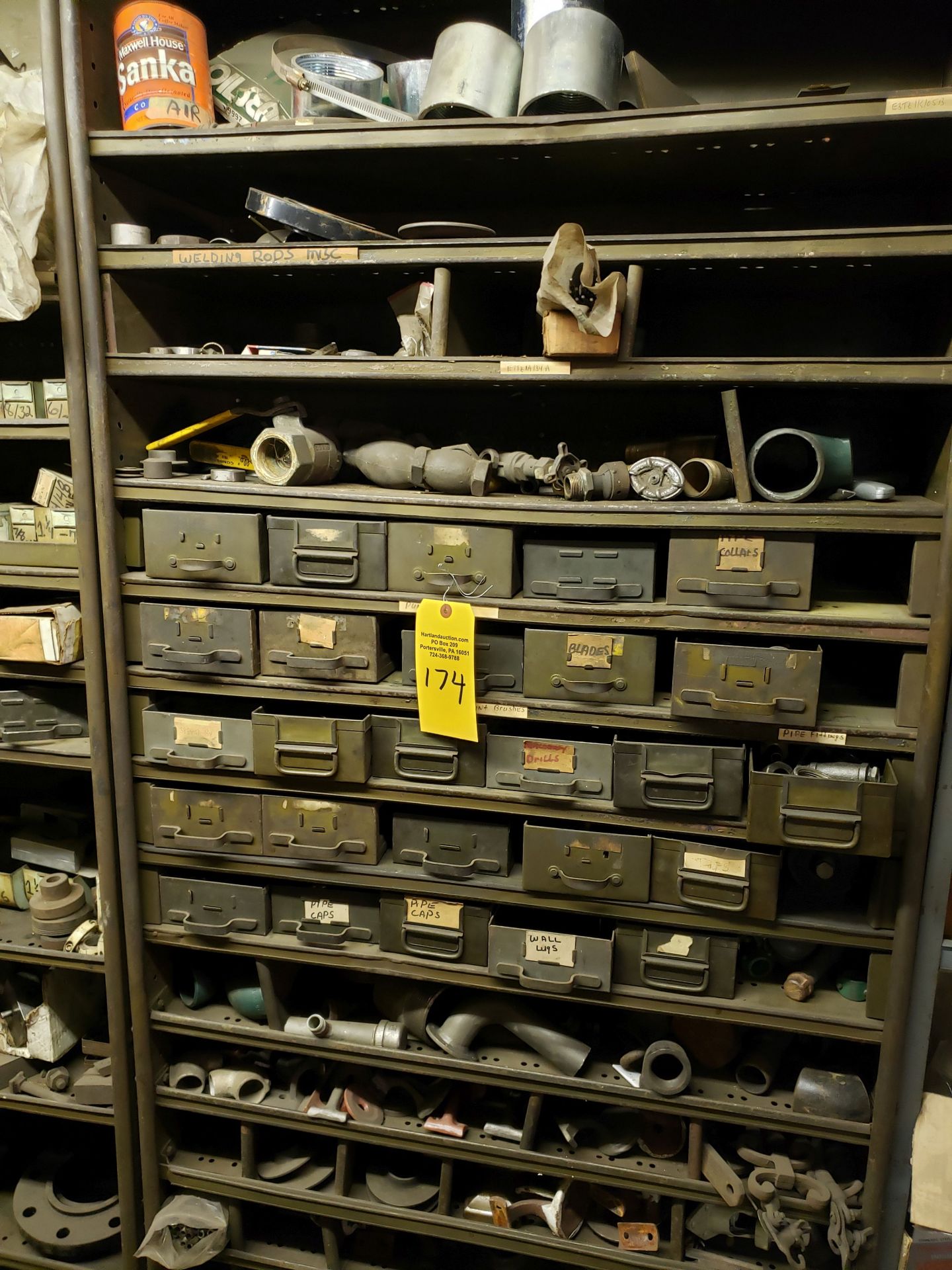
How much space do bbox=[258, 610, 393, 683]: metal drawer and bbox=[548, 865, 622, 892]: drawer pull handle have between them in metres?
0.47

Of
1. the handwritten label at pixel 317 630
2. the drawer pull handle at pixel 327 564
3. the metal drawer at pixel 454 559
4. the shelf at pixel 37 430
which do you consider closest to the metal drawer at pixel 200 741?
the handwritten label at pixel 317 630

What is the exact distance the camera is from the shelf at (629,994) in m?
1.50

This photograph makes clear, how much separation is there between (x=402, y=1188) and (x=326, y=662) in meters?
1.12

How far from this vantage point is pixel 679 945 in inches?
61.0

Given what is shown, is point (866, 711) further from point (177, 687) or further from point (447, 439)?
point (177, 687)

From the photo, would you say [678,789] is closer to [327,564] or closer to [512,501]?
[512,501]

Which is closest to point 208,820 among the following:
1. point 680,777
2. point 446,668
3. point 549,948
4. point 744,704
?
point 446,668

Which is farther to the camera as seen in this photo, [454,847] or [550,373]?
[454,847]

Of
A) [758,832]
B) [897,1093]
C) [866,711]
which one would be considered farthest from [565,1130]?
[866,711]

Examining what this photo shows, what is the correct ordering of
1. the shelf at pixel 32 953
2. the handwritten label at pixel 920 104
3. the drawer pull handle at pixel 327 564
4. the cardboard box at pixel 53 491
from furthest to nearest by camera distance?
the shelf at pixel 32 953 → the cardboard box at pixel 53 491 → the drawer pull handle at pixel 327 564 → the handwritten label at pixel 920 104

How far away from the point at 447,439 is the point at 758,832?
988 millimetres

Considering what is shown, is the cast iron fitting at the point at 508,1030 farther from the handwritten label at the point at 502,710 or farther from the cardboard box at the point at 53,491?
the cardboard box at the point at 53,491

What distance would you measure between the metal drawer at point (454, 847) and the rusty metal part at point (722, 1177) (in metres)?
0.63

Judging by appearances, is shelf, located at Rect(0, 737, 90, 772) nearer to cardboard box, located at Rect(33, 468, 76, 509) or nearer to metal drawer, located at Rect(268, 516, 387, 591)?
cardboard box, located at Rect(33, 468, 76, 509)
